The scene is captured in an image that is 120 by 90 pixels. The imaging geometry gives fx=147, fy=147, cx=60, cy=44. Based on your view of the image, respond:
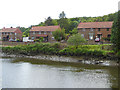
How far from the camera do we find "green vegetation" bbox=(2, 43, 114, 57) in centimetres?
3362

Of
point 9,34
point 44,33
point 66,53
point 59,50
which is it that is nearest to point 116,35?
point 66,53

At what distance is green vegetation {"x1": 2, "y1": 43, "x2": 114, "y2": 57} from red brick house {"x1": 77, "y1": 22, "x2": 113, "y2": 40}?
1875cm

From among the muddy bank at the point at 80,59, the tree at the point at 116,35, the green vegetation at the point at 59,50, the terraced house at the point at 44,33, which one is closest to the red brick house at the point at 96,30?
the terraced house at the point at 44,33

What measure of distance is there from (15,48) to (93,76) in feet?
96.3

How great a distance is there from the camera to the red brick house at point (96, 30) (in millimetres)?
54000

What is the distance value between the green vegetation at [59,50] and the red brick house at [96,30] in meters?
18.8

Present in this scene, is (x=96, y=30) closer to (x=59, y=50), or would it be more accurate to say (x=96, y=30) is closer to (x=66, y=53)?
(x=59, y=50)

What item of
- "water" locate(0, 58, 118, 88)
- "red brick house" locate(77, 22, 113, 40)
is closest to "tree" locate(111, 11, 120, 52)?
"water" locate(0, 58, 118, 88)

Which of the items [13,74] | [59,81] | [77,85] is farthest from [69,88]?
[13,74]

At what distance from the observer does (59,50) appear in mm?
38531

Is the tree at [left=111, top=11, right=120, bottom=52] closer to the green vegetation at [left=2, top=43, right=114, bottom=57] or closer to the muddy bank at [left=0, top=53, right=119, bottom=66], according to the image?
the green vegetation at [left=2, top=43, right=114, bottom=57]

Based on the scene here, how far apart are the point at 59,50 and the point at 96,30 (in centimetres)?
2298

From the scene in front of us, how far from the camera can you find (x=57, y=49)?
38938mm

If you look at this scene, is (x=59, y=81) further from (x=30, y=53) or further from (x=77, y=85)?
(x=30, y=53)
